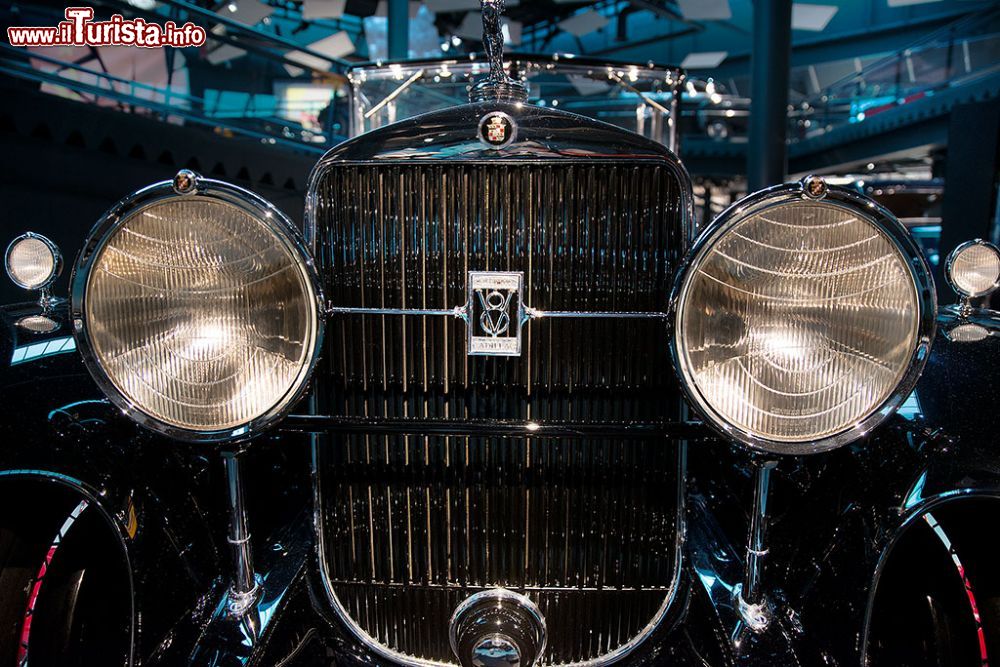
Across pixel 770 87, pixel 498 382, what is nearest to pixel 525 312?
pixel 498 382

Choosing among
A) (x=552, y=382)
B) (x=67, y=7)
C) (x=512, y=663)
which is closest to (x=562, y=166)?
(x=552, y=382)

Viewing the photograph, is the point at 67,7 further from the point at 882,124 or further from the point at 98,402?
the point at 882,124

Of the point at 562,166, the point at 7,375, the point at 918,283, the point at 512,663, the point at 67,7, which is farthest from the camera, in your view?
the point at 67,7

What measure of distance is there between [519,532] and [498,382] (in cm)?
34

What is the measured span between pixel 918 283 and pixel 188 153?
21.6 ft

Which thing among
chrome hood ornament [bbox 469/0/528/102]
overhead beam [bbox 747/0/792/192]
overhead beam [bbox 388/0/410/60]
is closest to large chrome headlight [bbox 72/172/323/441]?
chrome hood ornament [bbox 469/0/528/102]

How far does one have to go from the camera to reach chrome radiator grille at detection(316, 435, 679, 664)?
1.54 metres

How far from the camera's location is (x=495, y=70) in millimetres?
1723

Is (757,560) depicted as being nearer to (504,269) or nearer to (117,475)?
(504,269)

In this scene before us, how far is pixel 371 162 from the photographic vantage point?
4.69ft

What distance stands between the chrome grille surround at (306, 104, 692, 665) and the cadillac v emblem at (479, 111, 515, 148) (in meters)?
0.02

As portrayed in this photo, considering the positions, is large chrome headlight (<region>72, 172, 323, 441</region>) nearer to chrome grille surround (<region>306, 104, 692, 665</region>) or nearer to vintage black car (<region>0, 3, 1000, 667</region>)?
vintage black car (<region>0, 3, 1000, 667</region>)

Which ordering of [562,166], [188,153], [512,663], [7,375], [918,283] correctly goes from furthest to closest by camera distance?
[188,153], [7,375], [562,166], [512,663], [918,283]

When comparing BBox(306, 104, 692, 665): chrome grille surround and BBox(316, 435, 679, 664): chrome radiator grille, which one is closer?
BBox(306, 104, 692, 665): chrome grille surround
